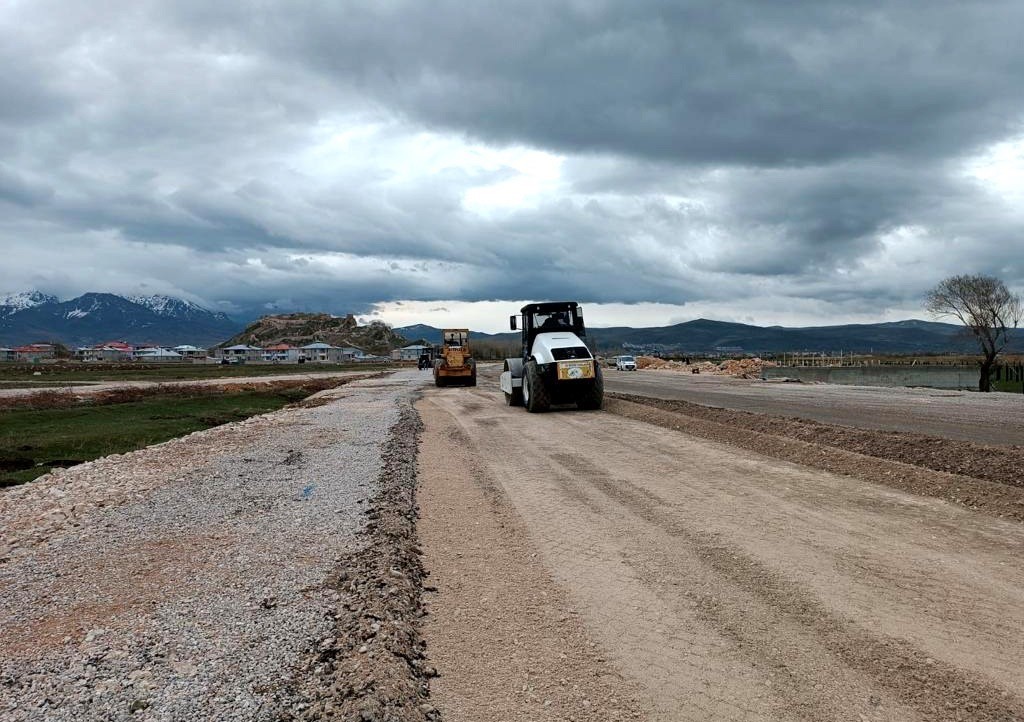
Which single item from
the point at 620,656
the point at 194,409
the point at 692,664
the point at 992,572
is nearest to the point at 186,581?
the point at 620,656

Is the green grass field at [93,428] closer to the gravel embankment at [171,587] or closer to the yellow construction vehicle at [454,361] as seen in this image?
the gravel embankment at [171,587]

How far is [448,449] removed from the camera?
1446cm

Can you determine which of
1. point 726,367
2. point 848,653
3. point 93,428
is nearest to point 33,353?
point 726,367

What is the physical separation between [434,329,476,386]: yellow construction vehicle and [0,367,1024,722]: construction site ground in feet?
92.9

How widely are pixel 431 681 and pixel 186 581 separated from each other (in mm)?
3074

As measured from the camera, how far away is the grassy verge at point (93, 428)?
53.5 feet

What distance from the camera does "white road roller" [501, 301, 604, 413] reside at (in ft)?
68.2

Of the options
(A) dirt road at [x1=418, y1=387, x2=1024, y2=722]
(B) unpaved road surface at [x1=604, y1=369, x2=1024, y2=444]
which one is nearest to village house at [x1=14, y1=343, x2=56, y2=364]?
(B) unpaved road surface at [x1=604, y1=369, x2=1024, y2=444]

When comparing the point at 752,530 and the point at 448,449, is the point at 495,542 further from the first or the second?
the point at 448,449

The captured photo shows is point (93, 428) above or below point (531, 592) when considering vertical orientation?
below

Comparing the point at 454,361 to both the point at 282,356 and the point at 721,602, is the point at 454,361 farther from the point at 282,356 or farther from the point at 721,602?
the point at 282,356

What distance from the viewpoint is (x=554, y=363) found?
2073 centimetres

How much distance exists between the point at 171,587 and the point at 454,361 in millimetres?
34518

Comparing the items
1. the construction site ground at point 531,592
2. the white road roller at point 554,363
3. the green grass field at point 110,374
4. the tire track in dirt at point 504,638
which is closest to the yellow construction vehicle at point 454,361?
the white road roller at point 554,363
